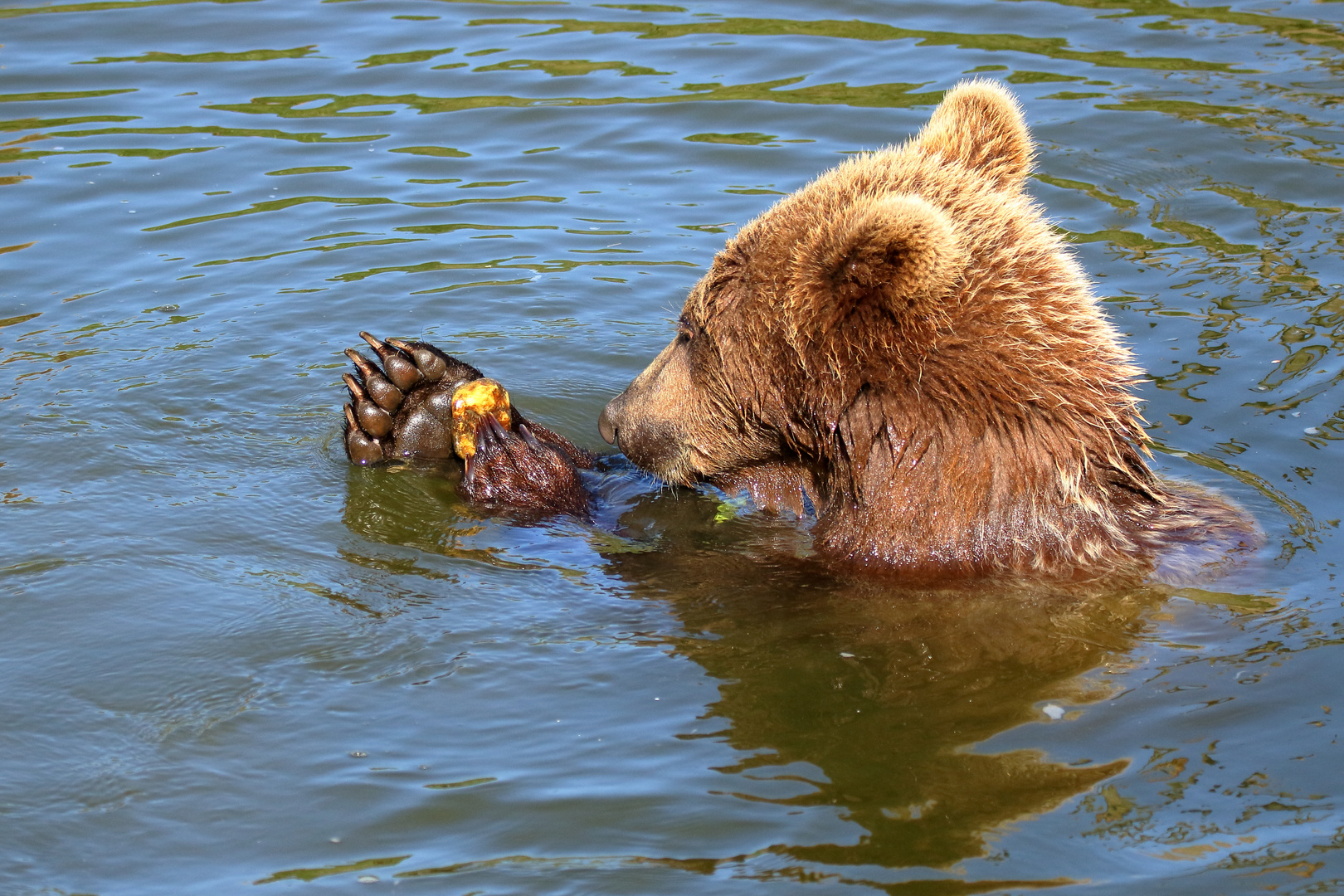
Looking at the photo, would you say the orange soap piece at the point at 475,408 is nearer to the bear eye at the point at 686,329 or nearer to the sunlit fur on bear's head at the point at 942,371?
the bear eye at the point at 686,329

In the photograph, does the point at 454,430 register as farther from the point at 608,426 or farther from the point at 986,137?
the point at 986,137

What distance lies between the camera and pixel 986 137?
19.9 feet

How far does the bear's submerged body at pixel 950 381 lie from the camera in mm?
5184

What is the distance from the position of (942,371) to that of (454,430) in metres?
2.45

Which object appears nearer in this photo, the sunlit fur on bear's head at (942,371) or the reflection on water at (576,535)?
the reflection on water at (576,535)

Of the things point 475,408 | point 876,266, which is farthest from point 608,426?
point 876,266

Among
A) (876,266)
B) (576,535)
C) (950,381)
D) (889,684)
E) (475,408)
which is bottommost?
(889,684)

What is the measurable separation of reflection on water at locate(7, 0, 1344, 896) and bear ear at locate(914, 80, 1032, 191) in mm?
1835

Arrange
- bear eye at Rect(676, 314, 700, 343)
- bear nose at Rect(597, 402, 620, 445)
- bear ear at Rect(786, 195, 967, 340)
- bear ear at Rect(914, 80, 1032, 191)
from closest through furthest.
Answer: bear ear at Rect(786, 195, 967, 340), bear ear at Rect(914, 80, 1032, 191), bear eye at Rect(676, 314, 700, 343), bear nose at Rect(597, 402, 620, 445)

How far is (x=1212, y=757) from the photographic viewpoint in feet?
14.7

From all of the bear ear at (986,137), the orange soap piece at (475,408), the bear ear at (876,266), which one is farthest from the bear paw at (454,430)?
the bear ear at (986,137)

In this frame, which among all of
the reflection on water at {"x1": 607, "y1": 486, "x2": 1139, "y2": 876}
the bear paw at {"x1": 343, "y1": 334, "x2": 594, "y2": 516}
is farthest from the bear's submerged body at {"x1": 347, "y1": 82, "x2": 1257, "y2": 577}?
the bear paw at {"x1": 343, "y1": 334, "x2": 594, "y2": 516}

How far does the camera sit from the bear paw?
642 cm

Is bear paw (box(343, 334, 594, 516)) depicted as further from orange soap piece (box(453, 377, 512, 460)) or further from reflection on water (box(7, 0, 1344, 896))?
reflection on water (box(7, 0, 1344, 896))
